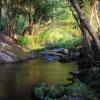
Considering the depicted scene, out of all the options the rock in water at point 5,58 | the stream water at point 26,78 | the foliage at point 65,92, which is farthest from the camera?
the rock in water at point 5,58

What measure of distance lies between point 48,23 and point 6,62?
905 inches

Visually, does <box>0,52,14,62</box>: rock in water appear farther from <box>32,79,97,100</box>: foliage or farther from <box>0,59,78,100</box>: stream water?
<box>32,79,97,100</box>: foliage

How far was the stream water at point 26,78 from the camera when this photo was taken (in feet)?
80.2

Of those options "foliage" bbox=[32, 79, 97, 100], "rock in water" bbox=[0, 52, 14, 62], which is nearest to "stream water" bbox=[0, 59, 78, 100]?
"foliage" bbox=[32, 79, 97, 100]

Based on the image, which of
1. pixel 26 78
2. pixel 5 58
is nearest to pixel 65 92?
pixel 26 78

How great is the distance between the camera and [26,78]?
3114cm

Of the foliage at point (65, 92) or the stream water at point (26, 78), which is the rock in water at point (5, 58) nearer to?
the stream water at point (26, 78)

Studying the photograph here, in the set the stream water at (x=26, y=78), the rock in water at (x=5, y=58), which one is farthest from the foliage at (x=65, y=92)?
the rock in water at (x=5, y=58)

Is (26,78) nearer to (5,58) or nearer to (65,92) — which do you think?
(65,92)

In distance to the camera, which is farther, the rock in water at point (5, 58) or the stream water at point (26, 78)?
the rock in water at point (5, 58)

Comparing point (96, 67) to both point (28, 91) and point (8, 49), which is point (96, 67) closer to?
point (28, 91)

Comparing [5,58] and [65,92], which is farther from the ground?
[65,92]

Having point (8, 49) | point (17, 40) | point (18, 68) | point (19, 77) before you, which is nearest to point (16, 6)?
point (17, 40)

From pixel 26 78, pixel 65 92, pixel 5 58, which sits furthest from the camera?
pixel 5 58
